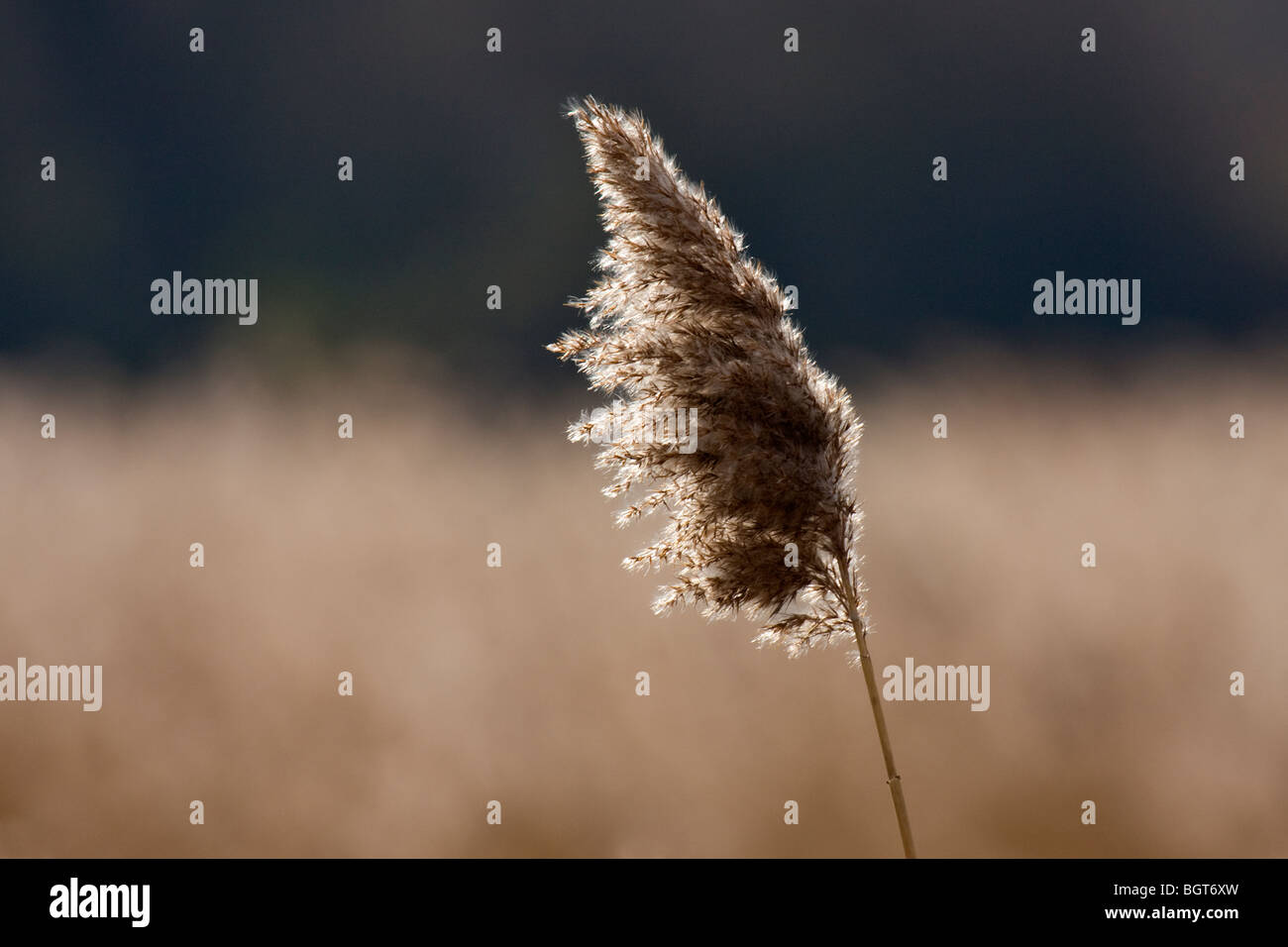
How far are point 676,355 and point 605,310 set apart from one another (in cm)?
19

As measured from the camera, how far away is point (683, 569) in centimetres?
152

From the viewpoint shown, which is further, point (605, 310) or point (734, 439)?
point (605, 310)

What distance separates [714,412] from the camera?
56.8 inches

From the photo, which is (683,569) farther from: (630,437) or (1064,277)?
(1064,277)

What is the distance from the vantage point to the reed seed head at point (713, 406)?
144cm

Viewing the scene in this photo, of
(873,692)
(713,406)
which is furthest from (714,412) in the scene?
(873,692)

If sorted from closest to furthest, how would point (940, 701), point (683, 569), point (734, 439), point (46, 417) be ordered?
point (734, 439)
point (683, 569)
point (940, 701)
point (46, 417)

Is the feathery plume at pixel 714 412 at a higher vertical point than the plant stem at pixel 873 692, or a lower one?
higher

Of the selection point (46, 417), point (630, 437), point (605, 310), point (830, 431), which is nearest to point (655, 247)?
point (605, 310)

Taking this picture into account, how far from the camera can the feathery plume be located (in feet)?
4.73

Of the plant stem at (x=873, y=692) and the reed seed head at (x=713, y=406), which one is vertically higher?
the reed seed head at (x=713, y=406)

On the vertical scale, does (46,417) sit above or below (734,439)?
above

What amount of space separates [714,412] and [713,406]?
12 mm

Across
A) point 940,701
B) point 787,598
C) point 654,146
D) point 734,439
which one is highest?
point 654,146
